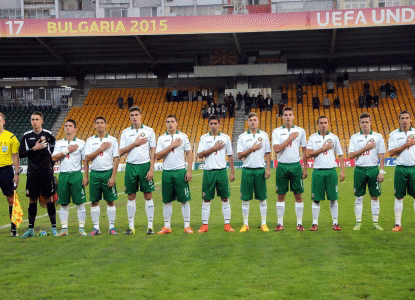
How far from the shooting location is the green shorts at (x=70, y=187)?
1066 centimetres

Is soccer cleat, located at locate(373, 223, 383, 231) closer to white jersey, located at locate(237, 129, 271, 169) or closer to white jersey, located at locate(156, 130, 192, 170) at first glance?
white jersey, located at locate(237, 129, 271, 169)

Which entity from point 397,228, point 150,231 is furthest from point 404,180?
point 150,231

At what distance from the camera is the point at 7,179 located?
1100 cm

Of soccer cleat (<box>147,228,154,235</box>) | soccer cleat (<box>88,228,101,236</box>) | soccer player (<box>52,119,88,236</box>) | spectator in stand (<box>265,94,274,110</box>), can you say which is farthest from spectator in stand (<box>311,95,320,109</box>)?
soccer cleat (<box>88,228,101,236</box>)

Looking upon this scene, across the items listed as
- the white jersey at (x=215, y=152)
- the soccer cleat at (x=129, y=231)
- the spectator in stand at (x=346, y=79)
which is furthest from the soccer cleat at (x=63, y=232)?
the spectator in stand at (x=346, y=79)

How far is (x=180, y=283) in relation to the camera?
6953mm

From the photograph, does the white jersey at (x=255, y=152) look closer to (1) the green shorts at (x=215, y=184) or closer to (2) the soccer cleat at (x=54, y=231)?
(1) the green shorts at (x=215, y=184)

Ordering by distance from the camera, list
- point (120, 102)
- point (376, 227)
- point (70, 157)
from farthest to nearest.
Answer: point (120, 102) → point (376, 227) → point (70, 157)

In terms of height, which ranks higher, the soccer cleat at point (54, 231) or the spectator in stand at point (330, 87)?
the spectator in stand at point (330, 87)

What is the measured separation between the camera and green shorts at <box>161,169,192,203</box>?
10.6 m

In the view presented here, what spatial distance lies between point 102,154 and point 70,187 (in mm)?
812

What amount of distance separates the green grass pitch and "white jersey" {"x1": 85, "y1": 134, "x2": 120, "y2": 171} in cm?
122

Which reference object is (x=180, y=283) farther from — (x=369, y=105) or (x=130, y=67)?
(x=130, y=67)

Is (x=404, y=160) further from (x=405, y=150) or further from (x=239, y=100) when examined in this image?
(x=239, y=100)
